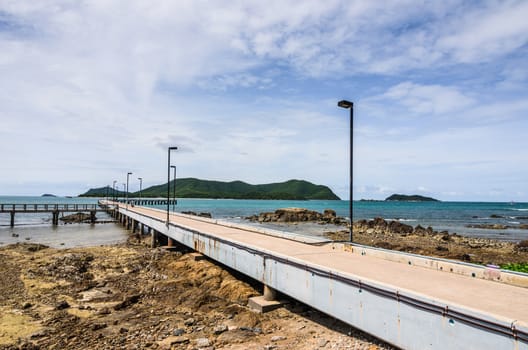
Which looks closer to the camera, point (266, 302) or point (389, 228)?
point (266, 302)

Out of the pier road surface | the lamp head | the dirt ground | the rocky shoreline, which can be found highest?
the lamp head

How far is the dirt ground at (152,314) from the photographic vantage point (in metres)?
7.72

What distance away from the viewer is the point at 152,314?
977cm

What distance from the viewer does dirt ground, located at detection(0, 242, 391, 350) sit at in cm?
772

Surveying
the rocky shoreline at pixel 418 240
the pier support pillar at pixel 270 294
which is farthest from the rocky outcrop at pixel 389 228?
the pier support pillar at pixel 270 294

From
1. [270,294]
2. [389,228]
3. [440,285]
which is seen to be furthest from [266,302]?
[389,228]

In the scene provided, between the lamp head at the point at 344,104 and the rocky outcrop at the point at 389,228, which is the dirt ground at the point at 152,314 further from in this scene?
the rocky outcrop at the point at 389,228

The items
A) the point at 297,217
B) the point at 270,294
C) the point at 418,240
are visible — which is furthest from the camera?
the point at 297,217

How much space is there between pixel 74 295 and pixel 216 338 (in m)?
6.79

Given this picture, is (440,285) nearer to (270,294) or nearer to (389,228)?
(270,294)

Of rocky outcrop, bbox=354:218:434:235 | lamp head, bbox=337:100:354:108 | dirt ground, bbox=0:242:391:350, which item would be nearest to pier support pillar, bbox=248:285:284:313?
dirt ground, bbox=0:242:391:350

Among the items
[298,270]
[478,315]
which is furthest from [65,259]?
[478,315]

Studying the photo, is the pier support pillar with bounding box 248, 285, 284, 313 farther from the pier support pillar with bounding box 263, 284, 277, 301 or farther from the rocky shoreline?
the rocky shoreline

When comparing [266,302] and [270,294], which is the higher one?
[270,294]
